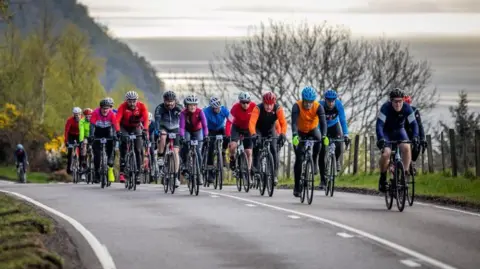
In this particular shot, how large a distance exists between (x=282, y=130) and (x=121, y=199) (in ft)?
10.9

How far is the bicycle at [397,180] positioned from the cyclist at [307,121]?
2.36 metres

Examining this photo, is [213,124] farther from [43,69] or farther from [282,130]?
[43,69]

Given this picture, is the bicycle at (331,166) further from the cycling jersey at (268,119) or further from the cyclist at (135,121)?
the cyclist at (135,121)

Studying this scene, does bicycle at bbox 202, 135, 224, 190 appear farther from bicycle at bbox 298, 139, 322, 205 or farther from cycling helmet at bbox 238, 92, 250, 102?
bicycle at bbox 298, 139, 322, 205

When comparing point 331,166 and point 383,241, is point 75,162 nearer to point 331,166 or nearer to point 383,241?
point 331,166

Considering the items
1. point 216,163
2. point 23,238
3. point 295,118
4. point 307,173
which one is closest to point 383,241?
point 23,238

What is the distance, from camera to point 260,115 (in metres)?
25.6

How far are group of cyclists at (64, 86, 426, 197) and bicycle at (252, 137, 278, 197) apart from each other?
0.19 metres

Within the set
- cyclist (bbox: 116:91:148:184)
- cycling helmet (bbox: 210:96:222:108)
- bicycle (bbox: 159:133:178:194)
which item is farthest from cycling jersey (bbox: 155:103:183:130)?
cycling helmet (bbox: 210:96:222:108)

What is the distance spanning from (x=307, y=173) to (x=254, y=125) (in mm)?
2566

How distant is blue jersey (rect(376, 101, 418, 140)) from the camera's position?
20.7 meters

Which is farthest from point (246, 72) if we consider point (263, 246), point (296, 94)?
point (263, 246)

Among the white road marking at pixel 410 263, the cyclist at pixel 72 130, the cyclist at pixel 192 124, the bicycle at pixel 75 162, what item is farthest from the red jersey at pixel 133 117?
the white road marking at pixel 410 263

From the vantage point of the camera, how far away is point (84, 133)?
117ft
